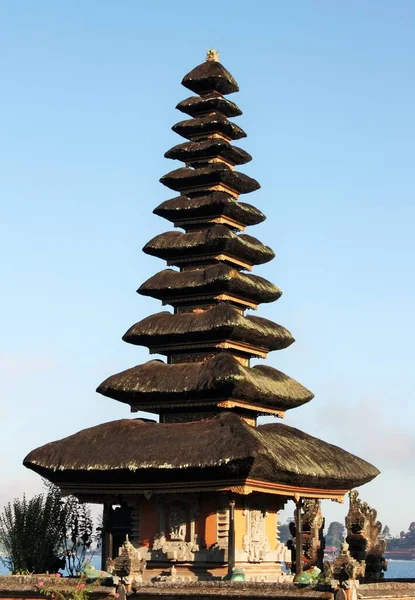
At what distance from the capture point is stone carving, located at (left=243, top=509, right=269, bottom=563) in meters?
43.0

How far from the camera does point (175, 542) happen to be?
1681 inches

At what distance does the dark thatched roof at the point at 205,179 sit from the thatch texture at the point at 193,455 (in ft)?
34.9

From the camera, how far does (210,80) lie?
50.6m

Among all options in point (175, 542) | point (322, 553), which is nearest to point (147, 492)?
point (175, 542)

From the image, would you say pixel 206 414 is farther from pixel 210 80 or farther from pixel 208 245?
pixel 210 80

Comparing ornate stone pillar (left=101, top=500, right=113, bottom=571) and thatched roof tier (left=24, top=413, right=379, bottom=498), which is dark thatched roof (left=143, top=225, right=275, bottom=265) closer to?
thatched roof tier (left=24, top=413, right=379, bottom=498)

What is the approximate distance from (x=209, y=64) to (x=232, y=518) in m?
21.0

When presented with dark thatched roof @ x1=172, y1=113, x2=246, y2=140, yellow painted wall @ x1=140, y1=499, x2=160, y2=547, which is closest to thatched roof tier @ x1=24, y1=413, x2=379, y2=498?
yellow painted wall @ x1=140, y1=499, x2=160, y2=547

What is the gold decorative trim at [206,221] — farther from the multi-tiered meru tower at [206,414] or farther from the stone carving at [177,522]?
the stone carving at [177,522]

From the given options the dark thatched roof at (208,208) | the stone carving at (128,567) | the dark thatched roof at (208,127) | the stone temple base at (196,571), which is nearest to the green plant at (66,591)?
the stone carving at (128,567)

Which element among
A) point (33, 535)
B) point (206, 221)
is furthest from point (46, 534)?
point (206, 221)

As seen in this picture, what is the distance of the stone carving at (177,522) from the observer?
42688 millimetres

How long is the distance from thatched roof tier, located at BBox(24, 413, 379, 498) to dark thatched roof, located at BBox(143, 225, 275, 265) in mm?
7394

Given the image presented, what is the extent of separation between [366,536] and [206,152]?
18397 millimetres
